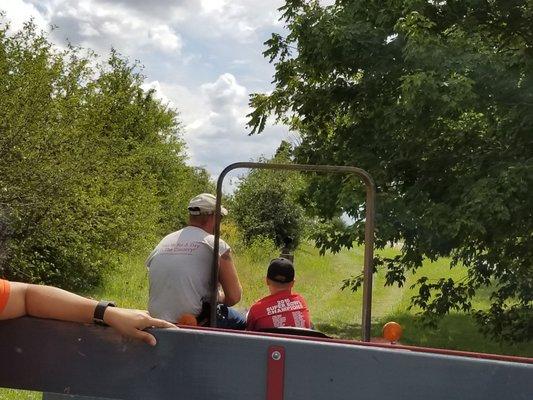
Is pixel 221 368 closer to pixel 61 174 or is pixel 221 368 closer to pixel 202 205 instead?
pixel 202 205

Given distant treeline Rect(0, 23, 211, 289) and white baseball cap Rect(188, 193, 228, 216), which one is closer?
white baseball cap Rect(188, 193, 228, 216)

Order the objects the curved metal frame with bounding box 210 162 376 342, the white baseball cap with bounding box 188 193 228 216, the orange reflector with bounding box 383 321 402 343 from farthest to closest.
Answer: the white baseball cap with bounding box 188 193 228 216 < the curved metal frame with bounding box 210 162 376 342 < the orange reflector with bounding box 383 321 402 343

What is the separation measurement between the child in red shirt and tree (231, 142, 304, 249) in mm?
28826

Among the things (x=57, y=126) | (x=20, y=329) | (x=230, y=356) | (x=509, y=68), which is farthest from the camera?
(x=57, y=126)

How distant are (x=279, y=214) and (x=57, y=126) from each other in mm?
20479

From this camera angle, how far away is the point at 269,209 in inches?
1426

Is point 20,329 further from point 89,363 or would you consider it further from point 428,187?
point 428,187

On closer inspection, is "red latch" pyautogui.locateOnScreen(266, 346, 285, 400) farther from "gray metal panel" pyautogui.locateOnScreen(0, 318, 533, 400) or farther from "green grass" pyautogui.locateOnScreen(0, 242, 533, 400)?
"green grass" pyautogui.locateOnScreen(0, 242, 533, 400)

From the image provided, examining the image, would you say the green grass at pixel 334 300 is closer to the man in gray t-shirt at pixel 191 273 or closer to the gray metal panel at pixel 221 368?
the man in gray t-shirt at pixel 191 273

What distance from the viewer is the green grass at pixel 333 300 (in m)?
16.6

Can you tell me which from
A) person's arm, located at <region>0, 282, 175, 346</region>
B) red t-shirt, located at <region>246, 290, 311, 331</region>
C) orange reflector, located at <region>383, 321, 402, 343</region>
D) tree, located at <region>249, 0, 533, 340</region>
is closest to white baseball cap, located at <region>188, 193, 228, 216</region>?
red t-shirt, located at <region>246, 290, 311, 331</region>

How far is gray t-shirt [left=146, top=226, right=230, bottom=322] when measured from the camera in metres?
4.33

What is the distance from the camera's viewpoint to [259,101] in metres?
14.8

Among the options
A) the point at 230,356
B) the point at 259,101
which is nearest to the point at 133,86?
the point at 259,101
